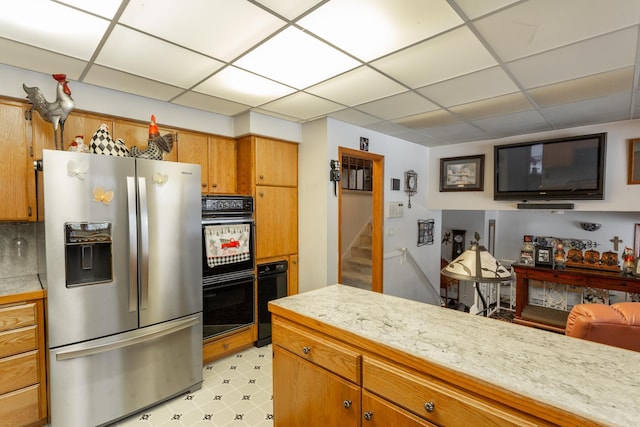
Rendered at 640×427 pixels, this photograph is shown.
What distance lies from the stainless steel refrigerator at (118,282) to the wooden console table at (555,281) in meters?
3.58

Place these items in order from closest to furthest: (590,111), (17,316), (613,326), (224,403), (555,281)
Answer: (613,326)
(17,316)
(224,403)
(590,111)
(555,281)

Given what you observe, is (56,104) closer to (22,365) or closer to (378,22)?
(22,365)

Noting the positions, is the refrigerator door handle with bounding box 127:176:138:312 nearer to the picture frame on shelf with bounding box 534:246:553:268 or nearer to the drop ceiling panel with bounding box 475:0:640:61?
the drop ceiling panel with bounding box 475:0:640:61

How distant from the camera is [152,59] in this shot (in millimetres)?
2059

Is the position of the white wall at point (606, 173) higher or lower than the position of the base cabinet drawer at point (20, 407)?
higher

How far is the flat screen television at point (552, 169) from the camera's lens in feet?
11.2

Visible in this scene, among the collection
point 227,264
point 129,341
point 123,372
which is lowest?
point 123,372

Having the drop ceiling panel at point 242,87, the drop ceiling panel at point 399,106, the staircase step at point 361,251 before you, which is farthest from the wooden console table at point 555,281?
the drop ceiling panel at point 242,87

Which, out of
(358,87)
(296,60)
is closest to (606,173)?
(358,87)

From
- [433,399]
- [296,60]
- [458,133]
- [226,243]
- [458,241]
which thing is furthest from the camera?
[458,241]

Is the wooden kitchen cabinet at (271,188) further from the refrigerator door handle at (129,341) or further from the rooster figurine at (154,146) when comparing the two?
the refrigerator door handle at (129,341)

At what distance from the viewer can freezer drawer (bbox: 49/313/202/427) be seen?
198cm

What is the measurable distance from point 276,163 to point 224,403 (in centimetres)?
233

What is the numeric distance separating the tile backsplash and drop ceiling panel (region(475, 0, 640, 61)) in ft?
11.7
